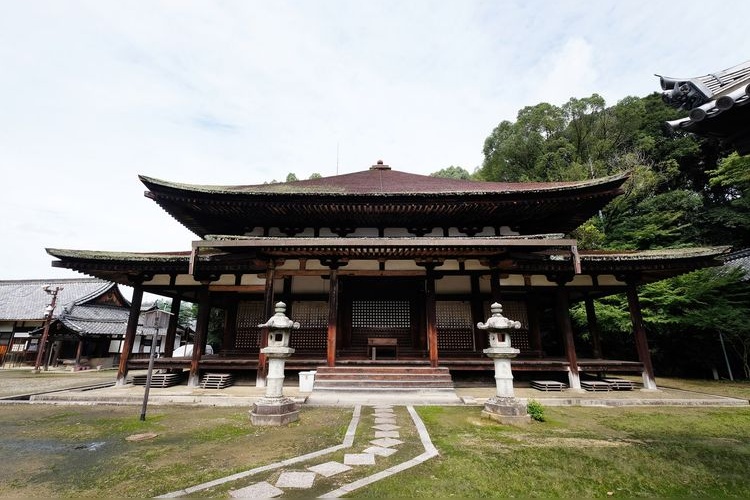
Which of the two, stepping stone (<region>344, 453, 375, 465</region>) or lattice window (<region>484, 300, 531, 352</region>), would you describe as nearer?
stepping stone (<region>344, 453, 375, 465</region>)

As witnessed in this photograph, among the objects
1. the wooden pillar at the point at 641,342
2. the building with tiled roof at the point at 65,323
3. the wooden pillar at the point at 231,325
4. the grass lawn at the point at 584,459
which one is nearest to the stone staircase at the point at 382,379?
the grass lawn at the point at 584,459

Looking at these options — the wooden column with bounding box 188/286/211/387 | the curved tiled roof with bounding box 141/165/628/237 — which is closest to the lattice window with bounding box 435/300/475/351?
the curved tiled roof with bounding box 141/165/628/237

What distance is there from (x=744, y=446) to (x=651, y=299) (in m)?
11.4

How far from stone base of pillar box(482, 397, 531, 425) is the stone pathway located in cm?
173

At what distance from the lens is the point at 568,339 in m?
10.2

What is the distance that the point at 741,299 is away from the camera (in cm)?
1423

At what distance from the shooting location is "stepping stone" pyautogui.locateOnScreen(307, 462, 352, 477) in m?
3.86

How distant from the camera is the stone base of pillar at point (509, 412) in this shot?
20.5ft

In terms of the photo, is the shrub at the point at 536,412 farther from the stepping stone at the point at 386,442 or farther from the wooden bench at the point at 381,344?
the wooden bench at the point at 381,344

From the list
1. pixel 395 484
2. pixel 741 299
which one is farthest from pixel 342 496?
pixel 741 299

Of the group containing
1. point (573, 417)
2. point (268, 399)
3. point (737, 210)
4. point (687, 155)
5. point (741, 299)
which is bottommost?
point (573, 417)

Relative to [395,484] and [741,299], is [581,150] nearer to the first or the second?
[741,299]

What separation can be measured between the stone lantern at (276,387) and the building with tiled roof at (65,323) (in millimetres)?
23841

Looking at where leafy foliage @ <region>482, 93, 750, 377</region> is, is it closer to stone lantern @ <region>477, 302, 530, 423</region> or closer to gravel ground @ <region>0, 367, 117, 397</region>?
stone lantern @ <region>477, 302, 530, 423</region>
